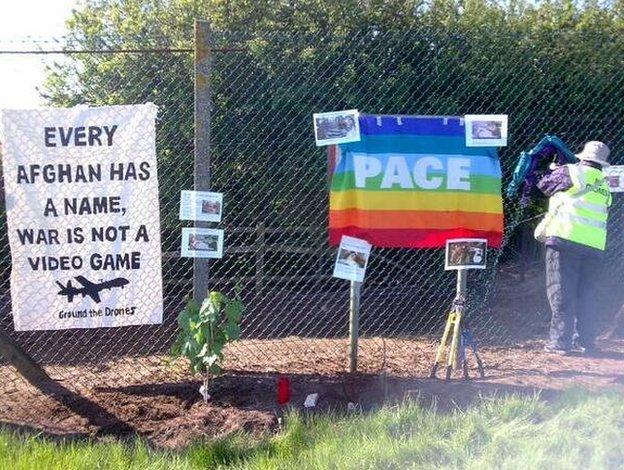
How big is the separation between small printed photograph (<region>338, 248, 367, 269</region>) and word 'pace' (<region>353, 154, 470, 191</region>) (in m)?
0.56

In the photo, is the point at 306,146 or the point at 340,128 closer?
the point at 340,128

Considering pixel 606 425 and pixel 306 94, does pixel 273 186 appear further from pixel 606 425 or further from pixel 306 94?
pixel 606 425

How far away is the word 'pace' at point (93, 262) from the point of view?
5730mm

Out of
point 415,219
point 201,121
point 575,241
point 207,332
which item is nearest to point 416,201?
point 415,219

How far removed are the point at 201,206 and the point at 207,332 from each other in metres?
0.91

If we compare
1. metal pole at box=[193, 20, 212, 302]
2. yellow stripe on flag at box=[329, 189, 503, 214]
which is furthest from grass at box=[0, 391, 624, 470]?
yellow stripe on flag at box=[329, 189, 503, 214]

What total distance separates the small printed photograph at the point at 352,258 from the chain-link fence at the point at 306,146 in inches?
37.4

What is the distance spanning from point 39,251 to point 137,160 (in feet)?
3.02

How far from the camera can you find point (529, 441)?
15.4 ft

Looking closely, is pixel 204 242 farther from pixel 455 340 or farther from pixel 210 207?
pixel 455 340

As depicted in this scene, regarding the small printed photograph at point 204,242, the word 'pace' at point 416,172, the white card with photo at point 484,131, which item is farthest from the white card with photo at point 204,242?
the white card with photo at point 484,131

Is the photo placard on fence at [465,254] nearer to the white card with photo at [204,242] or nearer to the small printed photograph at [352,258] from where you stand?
the small printed photograph at [352,258]

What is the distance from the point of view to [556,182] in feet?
22.7

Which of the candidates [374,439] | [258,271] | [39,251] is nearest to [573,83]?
[258,271]
